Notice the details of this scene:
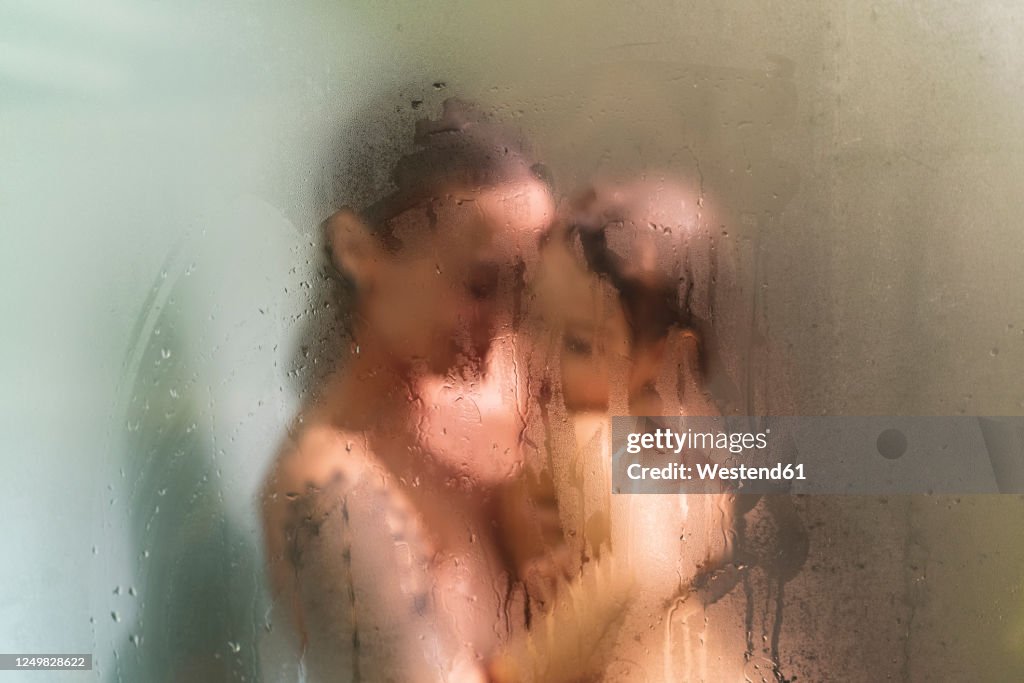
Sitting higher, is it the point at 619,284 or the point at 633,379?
the point at 619,284

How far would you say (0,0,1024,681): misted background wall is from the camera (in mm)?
645

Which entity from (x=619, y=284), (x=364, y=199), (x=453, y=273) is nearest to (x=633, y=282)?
(x=619, y=284)

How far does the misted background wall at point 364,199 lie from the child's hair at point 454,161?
0.07 feet

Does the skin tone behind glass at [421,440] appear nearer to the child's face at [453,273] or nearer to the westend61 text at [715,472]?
the child's face at [453,273]

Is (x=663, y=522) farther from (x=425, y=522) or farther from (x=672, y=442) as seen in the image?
(x=425, y=522)

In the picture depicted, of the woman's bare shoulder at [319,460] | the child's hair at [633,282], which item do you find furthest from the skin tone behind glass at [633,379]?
the woman's bare shoulder at [319,460]

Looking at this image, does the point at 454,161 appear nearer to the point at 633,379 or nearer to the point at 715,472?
the point at 633,379

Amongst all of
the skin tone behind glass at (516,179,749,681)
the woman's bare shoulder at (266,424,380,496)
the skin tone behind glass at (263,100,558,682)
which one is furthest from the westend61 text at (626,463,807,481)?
the woman's bare shoulder at (266,424,380,496)

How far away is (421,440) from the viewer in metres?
0.67

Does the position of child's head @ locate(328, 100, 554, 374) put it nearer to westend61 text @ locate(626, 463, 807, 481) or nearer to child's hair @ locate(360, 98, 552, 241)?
child's hair @ locate(360, 98, 552, 241)

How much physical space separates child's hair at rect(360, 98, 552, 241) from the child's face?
0.01m

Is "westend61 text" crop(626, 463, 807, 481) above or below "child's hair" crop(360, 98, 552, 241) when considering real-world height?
below

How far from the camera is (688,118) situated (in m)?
0.65

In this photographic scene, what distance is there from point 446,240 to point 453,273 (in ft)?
0.12
